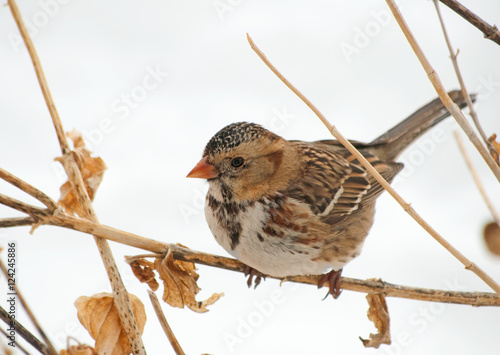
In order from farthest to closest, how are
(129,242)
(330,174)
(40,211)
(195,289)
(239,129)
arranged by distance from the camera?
(330,174) → (239,129) → (195,289) → (129,242) → (40,211)

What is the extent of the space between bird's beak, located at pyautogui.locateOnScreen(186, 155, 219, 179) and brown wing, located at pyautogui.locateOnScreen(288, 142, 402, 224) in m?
0.43

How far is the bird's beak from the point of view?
8.11 ft

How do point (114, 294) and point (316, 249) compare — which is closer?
point (114, 294)

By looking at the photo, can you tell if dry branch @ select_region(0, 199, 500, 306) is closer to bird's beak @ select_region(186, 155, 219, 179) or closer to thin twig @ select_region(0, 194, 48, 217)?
thin twig @ select_region(0, 194, 48, 217)

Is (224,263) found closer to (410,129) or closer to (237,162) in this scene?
(237,162)

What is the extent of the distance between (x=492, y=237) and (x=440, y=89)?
221cm

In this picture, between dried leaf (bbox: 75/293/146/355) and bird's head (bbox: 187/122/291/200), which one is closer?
dried leaf (bbox: 75/293/146/355)

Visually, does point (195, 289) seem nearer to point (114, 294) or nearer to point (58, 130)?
point (114, 294)

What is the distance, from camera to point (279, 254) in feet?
8.20

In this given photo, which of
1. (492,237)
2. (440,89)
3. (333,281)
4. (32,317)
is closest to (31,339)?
(32,317)

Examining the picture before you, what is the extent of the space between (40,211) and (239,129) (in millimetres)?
987

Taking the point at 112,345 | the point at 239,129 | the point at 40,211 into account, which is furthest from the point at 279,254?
the point at 40,211

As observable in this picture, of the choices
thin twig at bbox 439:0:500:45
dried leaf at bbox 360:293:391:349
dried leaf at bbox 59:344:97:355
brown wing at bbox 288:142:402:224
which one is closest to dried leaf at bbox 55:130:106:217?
dried leaf at bbox 59:344:97:355

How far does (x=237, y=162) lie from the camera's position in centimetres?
256
